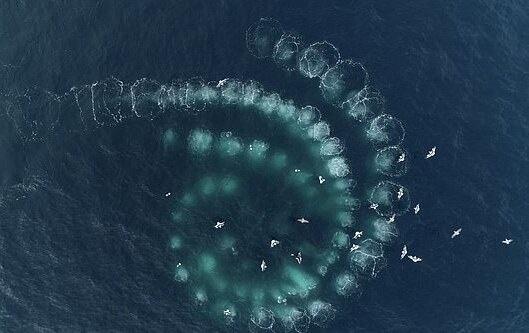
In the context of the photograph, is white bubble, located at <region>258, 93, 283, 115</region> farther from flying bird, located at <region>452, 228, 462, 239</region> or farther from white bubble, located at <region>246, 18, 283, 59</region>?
flying bird, located at <region>452, 228, 462, 239</region>

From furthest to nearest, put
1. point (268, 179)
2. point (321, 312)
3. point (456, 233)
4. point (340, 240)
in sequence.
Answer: point (268, 179) → point (340, 240) → point (456, 233) → point (321, 312)

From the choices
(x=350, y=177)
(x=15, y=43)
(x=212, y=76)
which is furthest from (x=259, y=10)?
(x=15, y=43)

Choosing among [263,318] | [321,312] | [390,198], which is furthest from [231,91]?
[321,312]

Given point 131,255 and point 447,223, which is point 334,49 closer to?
point 447,223

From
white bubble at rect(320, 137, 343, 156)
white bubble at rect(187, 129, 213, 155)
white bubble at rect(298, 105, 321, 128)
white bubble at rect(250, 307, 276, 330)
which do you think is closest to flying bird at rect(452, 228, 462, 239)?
white bubble at rect(320, 137, 343, 156)

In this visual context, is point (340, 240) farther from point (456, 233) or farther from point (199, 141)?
point (199, 141)
